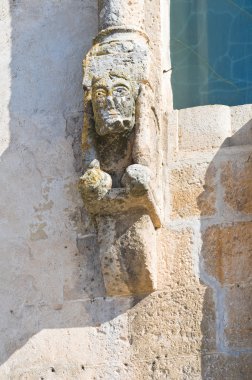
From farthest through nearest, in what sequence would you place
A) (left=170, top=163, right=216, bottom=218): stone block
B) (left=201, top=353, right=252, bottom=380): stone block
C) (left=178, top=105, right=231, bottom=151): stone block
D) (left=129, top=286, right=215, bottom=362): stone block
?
(left=178, top=105, right=231, bottom=151): stone block, (left=170, top=163, right=216, bottom=218): stone block, (left=129, top=286, right=215, bottom=362): stone block, (left=201, top=353, right=252, bottom=380): stone block

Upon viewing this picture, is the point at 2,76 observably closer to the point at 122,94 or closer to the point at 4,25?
the point at 4,25

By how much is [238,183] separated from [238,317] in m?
0.51

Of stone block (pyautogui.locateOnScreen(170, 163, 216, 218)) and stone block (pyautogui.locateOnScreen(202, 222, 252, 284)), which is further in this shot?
stone block (pyautogui.locateOnScreen(170, 163, 216, 218))

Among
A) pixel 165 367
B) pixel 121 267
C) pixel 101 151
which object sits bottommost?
pixel 165 367

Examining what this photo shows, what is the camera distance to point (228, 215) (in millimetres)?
4824

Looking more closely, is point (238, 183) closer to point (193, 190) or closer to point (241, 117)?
point (193, 190)

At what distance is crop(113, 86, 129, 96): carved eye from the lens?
15.7 feet

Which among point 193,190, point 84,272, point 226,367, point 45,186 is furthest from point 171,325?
point 45,186

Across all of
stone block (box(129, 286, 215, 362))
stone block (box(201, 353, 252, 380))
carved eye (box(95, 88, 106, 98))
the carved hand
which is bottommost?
stone block (box(201, 353, 252, 380))

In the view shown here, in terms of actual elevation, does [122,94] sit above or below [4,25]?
below

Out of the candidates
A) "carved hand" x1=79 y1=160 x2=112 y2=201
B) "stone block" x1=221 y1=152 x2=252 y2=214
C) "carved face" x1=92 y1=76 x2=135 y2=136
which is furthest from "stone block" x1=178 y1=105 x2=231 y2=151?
"carved hand" x1=79 y1=160 x2=112 y2=201

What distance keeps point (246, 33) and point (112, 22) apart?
0.67m

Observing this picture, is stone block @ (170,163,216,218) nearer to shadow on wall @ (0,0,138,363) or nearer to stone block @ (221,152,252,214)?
stone block @ (221,152,252,214)

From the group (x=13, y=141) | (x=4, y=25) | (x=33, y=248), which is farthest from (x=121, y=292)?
(x=4, y=25)
